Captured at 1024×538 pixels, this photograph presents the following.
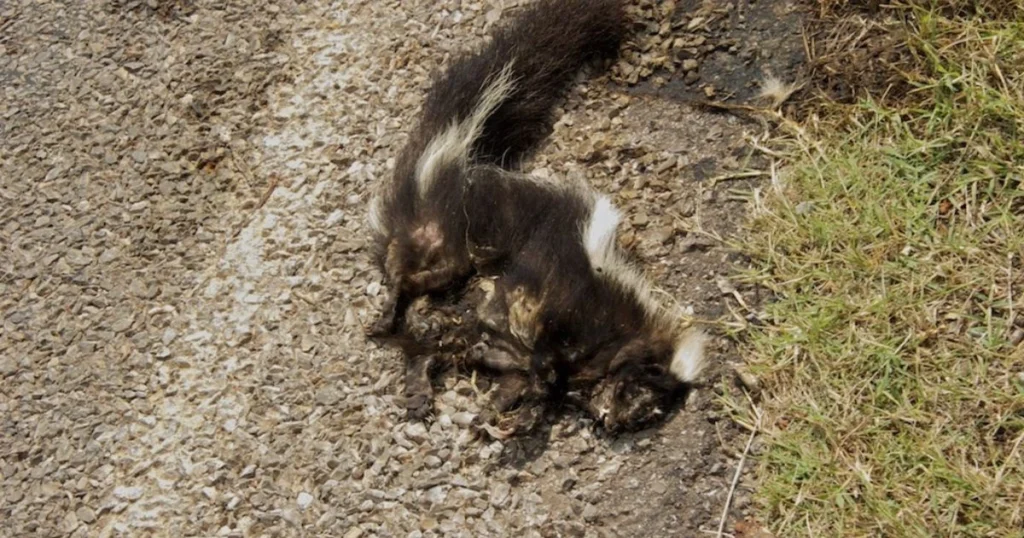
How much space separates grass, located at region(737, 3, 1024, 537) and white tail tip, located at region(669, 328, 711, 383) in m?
0.13

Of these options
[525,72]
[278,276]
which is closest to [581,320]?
[525,72]

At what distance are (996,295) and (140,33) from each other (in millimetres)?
3065

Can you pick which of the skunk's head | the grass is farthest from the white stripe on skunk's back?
the grass

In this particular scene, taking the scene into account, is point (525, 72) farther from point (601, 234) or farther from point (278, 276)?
point (278, 276)

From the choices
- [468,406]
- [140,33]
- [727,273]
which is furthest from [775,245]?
[140,33]

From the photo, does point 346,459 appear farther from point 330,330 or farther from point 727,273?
point 727,273

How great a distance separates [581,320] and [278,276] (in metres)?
1.00

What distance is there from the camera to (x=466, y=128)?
2.98m

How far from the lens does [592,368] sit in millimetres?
2584

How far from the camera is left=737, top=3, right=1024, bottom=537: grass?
7.25ft

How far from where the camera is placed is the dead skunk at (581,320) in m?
2.53

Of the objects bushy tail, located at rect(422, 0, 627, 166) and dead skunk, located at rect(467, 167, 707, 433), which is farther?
bushy tail, located at rect(422, 0, 627, 166)

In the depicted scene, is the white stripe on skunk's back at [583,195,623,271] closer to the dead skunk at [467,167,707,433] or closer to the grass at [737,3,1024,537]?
the dead skunk at [467,167,707,433]

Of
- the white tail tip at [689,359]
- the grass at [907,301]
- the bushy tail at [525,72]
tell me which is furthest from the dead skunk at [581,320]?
the bushy tail at [525,72]
